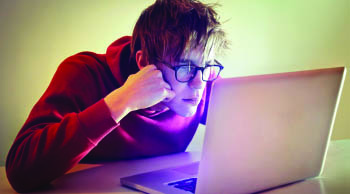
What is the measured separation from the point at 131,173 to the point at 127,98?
231 mm

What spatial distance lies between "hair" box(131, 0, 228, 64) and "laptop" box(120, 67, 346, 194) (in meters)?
0.44

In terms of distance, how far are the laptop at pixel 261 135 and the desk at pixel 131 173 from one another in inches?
1.4

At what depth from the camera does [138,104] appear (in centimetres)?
106

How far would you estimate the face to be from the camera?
1.27 m

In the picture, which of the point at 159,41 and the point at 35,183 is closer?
the point at 35,183

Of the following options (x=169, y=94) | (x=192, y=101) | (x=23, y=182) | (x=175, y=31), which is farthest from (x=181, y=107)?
(x=23, y=182)

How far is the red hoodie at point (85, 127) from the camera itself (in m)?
0.97

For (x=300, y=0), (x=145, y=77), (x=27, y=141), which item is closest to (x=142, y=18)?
(x=145, y=77)

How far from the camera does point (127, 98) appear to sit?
1.04m

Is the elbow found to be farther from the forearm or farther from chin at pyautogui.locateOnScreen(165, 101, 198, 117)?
chin at pyautogui.locateOnScreen(165, 101, 198, 117)

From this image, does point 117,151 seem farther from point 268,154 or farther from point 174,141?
point 268,154

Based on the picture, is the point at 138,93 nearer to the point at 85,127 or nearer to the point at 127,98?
the point at 127,98

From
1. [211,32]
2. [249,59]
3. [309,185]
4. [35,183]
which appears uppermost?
[249,59]

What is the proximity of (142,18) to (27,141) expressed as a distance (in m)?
0.60
